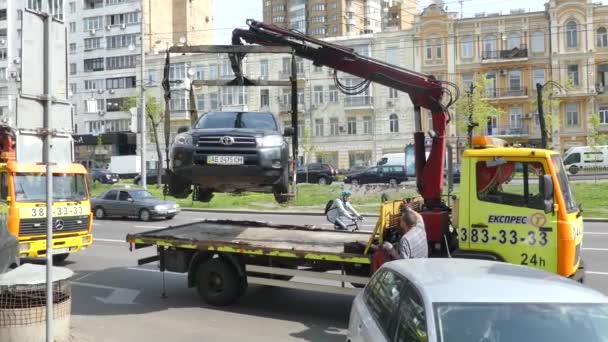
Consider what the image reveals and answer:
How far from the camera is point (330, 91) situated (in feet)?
205

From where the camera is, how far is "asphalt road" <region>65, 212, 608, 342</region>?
25.1 feet

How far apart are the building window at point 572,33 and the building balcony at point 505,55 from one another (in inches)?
149

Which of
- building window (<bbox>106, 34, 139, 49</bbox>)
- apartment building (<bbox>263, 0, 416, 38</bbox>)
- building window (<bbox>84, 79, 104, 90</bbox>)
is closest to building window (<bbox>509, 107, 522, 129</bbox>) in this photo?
building window (<bbox>106, 34, 139, 49</bbox>)

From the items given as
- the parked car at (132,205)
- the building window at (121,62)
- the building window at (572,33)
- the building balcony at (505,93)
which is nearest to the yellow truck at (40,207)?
the parked car at (132,205)

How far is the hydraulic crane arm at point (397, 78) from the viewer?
28.8 ft

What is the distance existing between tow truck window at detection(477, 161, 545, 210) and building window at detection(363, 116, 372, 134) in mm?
54230

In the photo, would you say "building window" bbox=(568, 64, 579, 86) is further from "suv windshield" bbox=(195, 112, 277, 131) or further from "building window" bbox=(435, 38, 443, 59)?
"suv windshield" bbox=(195, 112, 277, 131)

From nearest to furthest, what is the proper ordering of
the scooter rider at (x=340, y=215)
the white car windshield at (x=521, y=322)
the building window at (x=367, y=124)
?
the white car windshield at (x=521, y=322)
the scooter rider at (x=340, y=215)
the building window at (x=367, y=124)

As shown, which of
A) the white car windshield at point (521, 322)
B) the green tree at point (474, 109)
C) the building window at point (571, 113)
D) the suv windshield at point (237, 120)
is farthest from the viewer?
the building window at point (571, 113)

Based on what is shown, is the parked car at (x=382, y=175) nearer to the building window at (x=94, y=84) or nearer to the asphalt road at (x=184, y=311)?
the asphalt road at (x=184, y=311)

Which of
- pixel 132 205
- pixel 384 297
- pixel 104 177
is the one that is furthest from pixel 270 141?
pixel 104 177

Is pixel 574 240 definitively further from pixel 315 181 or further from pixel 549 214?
pixel 315 181

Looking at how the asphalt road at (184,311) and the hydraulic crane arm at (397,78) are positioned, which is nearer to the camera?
the asphalt road at (184,311)

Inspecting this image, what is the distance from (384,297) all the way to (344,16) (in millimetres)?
112809
